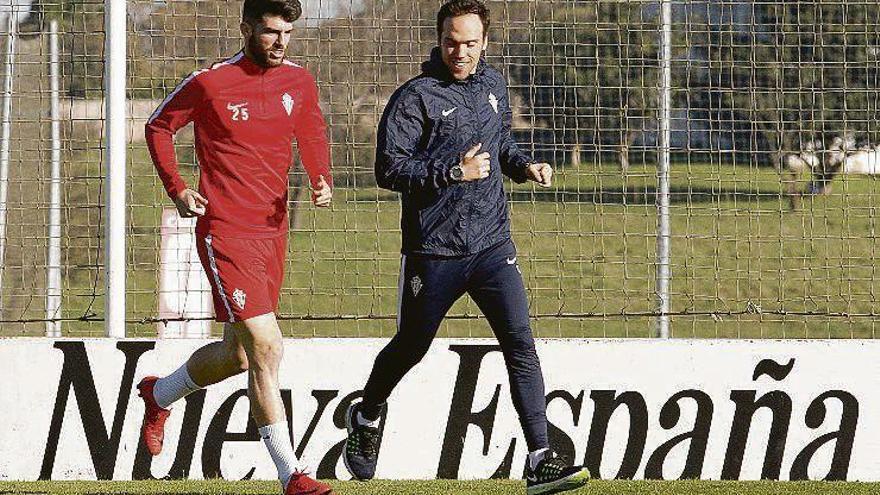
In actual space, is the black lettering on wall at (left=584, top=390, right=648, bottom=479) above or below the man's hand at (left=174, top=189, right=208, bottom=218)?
below

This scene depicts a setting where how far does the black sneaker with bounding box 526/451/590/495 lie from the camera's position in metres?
7.23

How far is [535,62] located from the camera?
9508 mm

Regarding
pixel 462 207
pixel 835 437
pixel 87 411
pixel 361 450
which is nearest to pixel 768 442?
pixel 835 437

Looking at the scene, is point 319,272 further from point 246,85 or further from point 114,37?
point 246,85

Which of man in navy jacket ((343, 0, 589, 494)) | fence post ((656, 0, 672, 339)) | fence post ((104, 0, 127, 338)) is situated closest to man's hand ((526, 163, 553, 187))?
man in navy jacket ((343, 0, 589, 494))

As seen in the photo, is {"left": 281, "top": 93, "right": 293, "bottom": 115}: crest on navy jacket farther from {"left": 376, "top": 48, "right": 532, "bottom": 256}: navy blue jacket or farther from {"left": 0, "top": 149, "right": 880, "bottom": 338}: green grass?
{"left": 0, "top": 149, "right": 880, "bottom": 338}: green grass

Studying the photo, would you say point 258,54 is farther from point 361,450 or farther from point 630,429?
point 630,429

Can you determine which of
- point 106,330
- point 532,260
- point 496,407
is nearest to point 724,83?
point 532,260

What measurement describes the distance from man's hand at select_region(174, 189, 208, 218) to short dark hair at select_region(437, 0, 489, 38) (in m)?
1.36

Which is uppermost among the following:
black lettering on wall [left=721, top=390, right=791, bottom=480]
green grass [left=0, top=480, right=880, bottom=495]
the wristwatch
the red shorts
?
the wristwatch

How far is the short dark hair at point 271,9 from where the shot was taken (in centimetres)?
729

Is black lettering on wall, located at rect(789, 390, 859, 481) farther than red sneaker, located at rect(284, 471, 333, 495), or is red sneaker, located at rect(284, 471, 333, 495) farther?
black lettering on wall, located at rect(789, 390, 859, 481)

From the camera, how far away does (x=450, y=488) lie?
8570mm

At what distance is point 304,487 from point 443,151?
1679 mm
